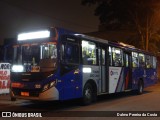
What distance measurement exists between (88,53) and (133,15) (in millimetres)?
21222

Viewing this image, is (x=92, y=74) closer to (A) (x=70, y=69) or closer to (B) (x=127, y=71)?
(A) (x=70, y=69)

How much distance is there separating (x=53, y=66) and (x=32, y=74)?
91 centimetres

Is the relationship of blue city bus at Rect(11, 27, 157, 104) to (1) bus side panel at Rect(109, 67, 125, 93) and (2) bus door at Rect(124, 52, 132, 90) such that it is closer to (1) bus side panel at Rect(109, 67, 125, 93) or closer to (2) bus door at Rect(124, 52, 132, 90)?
(1) bus side panel at Rect(109, 67, 125, 93)

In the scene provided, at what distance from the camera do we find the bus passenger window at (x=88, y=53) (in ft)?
47.5

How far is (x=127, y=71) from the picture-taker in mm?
19297

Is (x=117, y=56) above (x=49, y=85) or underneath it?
above

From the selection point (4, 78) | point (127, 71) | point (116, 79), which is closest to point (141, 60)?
point (127, 71)

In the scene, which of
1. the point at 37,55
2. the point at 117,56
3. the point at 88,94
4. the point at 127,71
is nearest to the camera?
the point at 37,55

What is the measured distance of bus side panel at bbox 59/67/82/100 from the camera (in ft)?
41.8

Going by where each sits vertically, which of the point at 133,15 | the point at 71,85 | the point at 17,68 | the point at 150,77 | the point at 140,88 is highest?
the point at 133,15

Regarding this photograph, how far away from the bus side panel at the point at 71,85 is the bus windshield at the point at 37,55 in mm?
800

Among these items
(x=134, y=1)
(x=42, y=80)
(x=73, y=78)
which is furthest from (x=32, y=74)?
(x=134, y=1)

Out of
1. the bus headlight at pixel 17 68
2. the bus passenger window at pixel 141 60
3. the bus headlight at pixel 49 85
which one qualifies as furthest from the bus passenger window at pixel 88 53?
the bus passenger window at pixel 141 60

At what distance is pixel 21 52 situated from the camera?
534 inches
